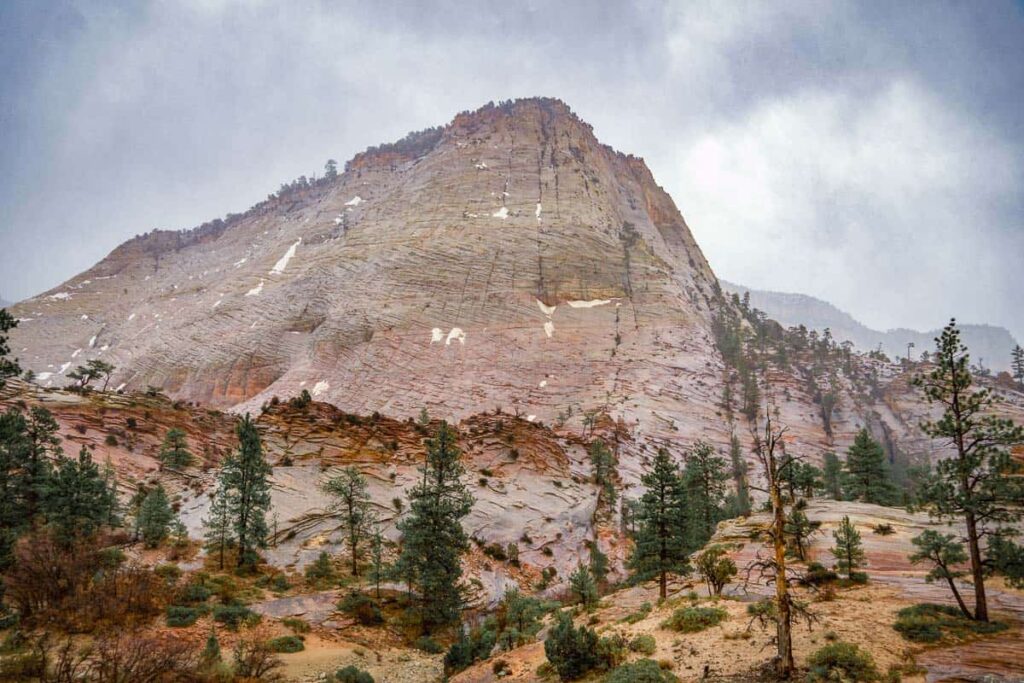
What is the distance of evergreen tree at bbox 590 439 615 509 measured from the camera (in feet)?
161

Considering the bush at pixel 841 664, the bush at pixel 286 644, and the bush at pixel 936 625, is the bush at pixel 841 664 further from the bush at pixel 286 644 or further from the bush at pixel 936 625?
the bush at pixel 286 644

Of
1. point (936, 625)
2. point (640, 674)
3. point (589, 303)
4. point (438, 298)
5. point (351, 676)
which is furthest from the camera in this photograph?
point (589, 303)

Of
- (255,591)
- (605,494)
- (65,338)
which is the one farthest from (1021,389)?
(65,338)

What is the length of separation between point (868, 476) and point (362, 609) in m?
42.0

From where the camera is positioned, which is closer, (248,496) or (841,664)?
(841,664)

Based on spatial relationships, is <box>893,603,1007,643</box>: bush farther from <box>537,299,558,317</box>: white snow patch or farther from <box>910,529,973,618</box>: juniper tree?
<box>537,299,558,317</box>: white snow patch

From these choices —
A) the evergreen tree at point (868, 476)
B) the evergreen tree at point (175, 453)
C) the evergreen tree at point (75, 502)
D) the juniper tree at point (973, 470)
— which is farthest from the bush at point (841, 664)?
the evergreen tree at point (175, 453)

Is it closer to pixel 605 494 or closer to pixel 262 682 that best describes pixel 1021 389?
pixel 605 494

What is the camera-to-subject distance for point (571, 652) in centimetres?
1684

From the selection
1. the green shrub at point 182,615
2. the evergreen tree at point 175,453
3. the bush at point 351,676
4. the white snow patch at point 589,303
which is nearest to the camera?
the bush at point 351,676

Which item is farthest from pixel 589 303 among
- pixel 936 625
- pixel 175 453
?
pixel 936 625

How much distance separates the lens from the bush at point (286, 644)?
21.4 m

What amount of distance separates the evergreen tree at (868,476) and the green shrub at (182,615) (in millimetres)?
47466

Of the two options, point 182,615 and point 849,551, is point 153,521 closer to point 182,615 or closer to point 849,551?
point 182,615
